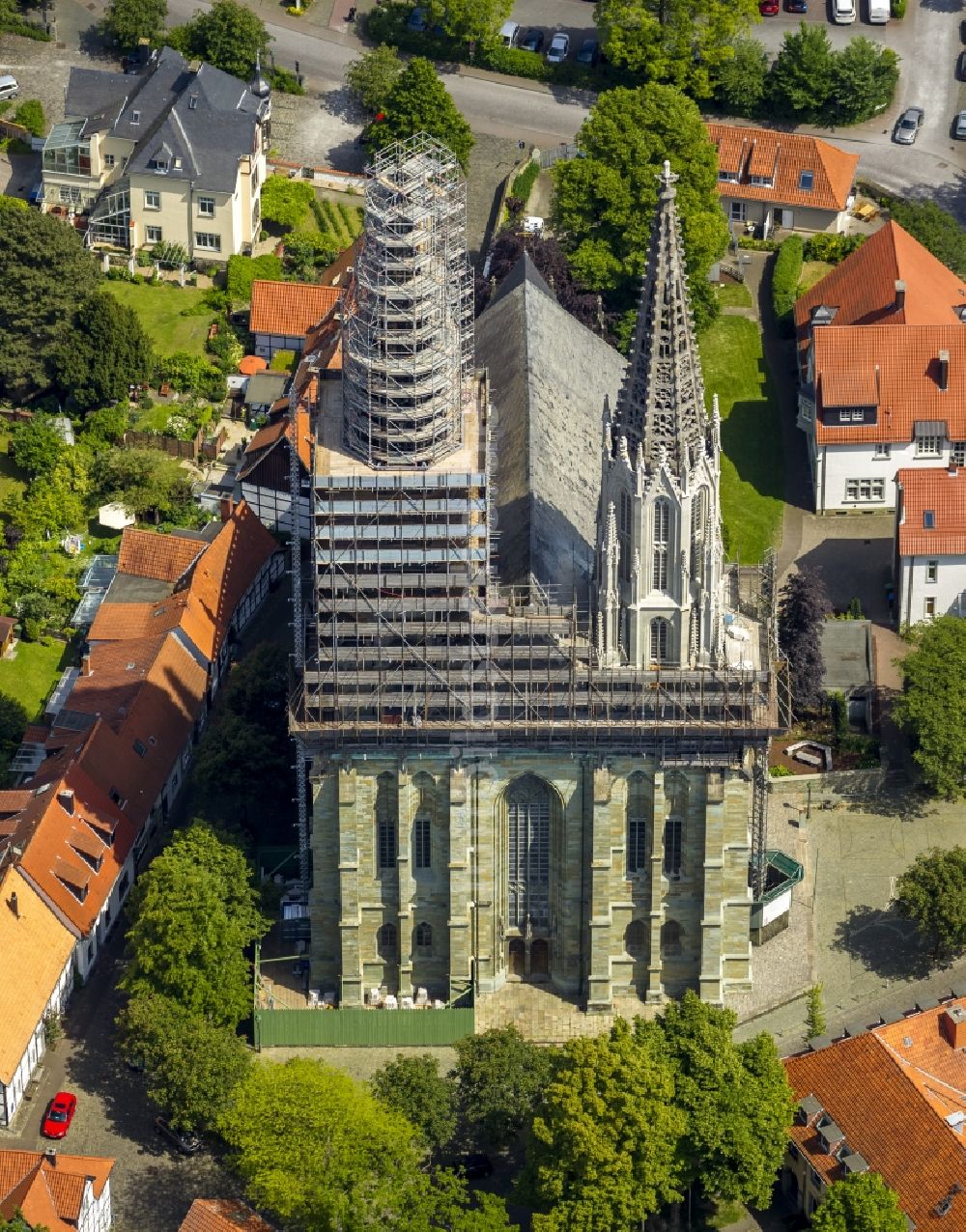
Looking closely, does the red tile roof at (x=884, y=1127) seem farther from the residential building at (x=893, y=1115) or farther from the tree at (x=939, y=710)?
the tree at (x=939, y=710)

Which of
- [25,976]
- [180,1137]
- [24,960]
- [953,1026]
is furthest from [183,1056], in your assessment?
[953,1026]

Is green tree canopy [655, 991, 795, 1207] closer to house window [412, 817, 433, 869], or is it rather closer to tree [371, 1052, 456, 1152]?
tree [371, 1052, 456, 1152]

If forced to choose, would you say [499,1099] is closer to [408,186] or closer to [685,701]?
[685,701]

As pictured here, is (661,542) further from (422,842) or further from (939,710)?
(939,710)

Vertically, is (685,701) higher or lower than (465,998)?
higher

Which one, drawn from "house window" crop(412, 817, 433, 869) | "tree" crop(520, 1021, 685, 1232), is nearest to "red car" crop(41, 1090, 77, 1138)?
"house window" crop(412, 817, 433, 869)

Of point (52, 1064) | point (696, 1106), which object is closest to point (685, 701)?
A: point (696, 1106)
